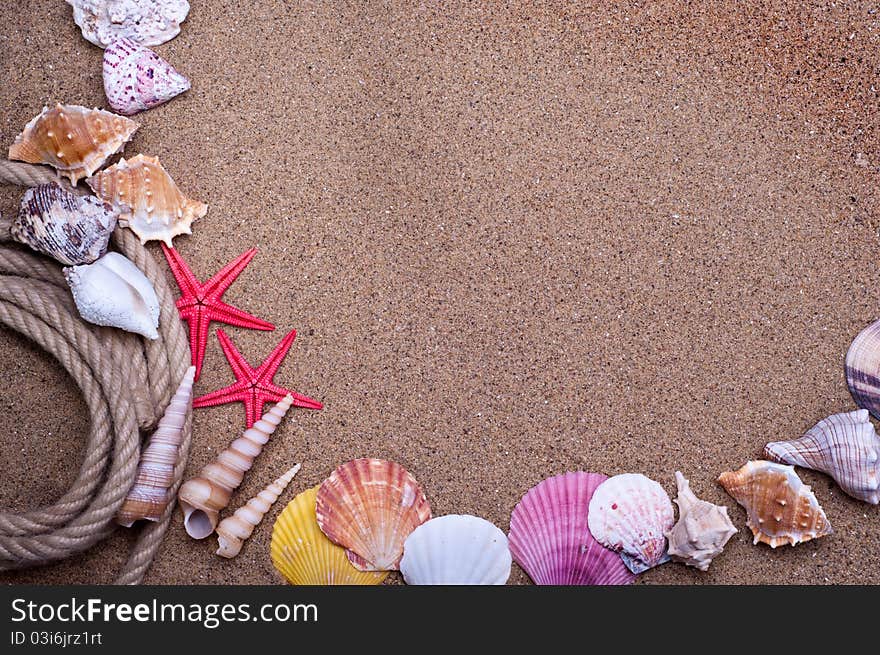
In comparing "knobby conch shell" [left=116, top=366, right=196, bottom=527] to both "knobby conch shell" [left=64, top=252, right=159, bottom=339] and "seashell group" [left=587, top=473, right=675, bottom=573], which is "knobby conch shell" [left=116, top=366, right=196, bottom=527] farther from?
"seashell group" [left=587, top=473, right=675, bottom=573]

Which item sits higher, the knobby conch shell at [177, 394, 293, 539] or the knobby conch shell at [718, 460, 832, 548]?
the knobby conch shell at [718, 460, 832, 548]

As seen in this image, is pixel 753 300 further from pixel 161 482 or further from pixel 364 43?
pixel 161 482

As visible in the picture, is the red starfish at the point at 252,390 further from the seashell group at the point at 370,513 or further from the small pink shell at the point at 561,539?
the small pink shell at the point at 561,539

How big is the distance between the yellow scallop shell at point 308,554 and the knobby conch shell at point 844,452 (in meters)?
0.85

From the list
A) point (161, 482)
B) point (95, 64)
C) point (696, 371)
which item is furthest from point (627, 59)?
point (161, 482)

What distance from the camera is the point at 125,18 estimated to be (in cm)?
182

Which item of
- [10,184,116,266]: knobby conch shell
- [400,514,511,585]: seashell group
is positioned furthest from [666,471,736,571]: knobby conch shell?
[10,184,116,266]: knobby conch shell

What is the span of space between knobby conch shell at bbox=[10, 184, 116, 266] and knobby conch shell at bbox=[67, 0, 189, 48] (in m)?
0.39

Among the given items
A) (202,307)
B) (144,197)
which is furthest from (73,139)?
(202,307)

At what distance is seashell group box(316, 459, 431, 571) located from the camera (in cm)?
168

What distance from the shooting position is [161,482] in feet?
5.41

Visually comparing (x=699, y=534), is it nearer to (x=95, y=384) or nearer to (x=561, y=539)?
(x=561, y=539)

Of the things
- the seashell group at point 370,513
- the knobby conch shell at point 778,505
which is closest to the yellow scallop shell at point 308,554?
the seashell group at point 370,513

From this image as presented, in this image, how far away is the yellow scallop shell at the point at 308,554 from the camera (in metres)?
1.69
